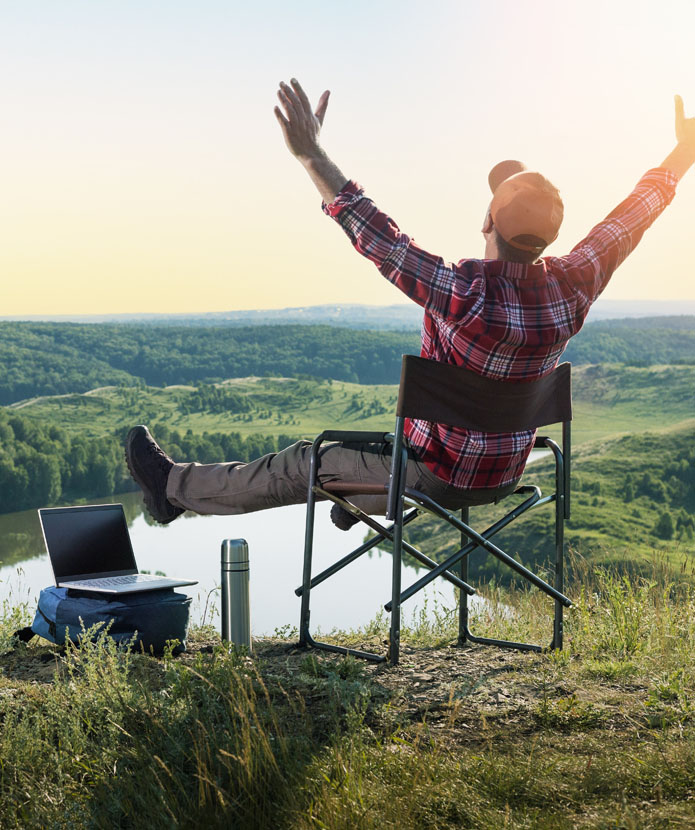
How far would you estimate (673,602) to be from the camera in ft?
12.7

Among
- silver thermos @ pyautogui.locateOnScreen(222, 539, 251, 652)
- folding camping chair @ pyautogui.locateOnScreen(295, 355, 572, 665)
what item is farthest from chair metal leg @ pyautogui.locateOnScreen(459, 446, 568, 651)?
silver thermos @ pyautogui.locateOnScreen(222, 539, 251, 652)

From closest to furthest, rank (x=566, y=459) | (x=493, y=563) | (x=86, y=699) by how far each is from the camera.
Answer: (x=86, y=699) < (x=566, y=459) < (x=493, y=563)

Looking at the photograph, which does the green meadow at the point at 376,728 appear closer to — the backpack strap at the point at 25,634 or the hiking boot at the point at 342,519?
the backpack strap at the point at 25,634

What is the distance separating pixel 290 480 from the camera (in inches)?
122

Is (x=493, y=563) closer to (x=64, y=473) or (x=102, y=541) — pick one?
(x=64, y=473)

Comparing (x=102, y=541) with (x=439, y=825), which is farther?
(x=102, y=541)

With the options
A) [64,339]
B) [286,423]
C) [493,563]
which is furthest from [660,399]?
[64,339]

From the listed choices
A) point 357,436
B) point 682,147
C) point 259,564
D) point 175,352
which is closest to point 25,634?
point 259,564

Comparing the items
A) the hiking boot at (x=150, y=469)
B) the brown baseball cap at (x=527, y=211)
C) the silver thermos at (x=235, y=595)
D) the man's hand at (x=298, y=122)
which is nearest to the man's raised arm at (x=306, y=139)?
the man's hand at (x=298, y=122)

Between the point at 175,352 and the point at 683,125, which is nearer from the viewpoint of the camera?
the point at 683,125

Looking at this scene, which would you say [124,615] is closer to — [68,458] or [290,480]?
[290,480]

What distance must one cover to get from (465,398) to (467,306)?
0.98 ft

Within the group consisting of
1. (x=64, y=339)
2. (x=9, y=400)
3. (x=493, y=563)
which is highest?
(x=64, y=339)

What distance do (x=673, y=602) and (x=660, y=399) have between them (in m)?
68.2
